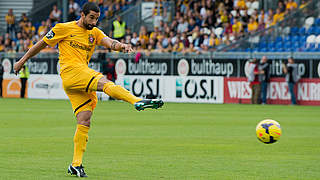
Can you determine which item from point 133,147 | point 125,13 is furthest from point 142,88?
point 133,147

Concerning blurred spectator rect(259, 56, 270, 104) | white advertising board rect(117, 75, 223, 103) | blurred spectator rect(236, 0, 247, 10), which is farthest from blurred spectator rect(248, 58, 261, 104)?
blurred spectator rect(236, 0, 247, 10)

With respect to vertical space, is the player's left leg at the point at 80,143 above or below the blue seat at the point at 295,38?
below

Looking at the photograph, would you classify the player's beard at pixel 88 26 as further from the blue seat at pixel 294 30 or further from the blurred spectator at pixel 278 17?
the blurred spectator at pixel 278 17

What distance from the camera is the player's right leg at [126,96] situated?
27.3 ft

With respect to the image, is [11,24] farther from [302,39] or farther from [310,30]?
[310,30]

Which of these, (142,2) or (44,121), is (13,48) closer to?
(142,2)

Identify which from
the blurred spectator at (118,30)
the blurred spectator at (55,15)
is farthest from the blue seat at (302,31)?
the blurred spectator at (55,15)

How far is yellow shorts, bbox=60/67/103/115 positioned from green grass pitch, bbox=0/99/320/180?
96cm

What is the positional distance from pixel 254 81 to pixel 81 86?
21923 millimetres

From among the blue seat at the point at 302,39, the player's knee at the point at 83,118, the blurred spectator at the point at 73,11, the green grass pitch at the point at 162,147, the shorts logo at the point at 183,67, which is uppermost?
the blurred spectator at the point at 73,11

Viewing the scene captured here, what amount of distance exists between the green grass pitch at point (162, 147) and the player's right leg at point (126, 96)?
1243 mm

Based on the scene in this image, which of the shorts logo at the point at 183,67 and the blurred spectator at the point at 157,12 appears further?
the blurred spectator at the point at 157,12

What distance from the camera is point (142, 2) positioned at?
132 feet

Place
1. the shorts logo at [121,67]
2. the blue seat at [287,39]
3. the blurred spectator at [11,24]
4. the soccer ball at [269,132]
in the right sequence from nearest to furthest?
the soccer ball at [269,132] < the blue seat at [287,39] < the shorts logo at [121,67] < the blurred spectator at [11,24]
